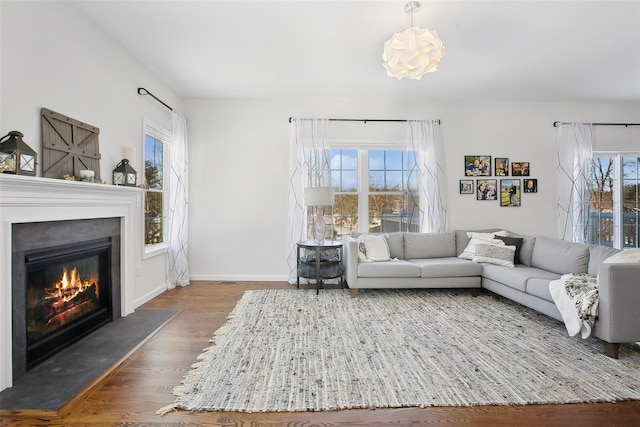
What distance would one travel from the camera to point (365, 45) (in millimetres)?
3025

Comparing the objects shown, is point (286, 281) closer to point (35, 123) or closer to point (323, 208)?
point (323, 208)

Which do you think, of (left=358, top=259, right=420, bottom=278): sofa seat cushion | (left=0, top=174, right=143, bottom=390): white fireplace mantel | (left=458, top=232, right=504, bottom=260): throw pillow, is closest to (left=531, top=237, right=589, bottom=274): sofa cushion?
(left=458, top=232, right=504, bottom=260): throw pillow

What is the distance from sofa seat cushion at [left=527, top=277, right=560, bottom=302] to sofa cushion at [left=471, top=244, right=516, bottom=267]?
0.70 m

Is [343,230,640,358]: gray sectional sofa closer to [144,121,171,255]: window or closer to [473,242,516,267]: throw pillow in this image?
[473,242,516,267]: throw pillow

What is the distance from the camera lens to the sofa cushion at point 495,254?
12.3ft

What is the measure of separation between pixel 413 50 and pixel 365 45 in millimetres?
903

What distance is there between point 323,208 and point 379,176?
1.03 meters

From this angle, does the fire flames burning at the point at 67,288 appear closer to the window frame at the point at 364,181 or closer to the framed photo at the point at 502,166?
the window frame at the point at 364,181

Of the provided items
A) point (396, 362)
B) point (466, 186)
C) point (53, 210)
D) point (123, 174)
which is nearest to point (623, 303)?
point (396, 362)

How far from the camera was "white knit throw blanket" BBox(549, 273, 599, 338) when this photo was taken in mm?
2355

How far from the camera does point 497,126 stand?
15.4ft

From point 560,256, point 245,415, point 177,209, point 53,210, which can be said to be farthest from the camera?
point 177,209

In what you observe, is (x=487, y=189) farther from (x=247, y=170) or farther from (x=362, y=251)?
(x=247, y=170)

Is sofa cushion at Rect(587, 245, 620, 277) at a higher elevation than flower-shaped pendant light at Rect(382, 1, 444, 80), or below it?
below
